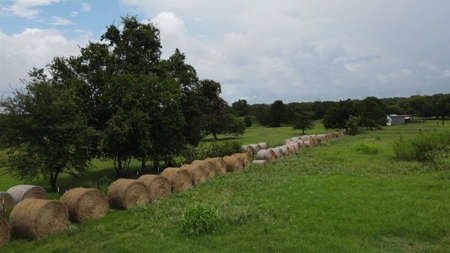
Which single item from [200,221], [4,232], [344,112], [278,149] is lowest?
[200,221]

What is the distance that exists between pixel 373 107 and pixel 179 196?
59714mm

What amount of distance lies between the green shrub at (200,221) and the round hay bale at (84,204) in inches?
132

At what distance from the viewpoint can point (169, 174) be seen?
1474 centimetres

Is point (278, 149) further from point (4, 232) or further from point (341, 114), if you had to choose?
point (341, 114)

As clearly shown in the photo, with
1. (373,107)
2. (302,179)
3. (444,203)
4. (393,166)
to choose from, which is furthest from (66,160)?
(373,107)

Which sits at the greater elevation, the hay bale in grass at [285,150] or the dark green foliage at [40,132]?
the dark green foliage at [40,132]

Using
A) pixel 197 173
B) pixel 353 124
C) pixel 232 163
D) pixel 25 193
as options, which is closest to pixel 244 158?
pixel 232 163

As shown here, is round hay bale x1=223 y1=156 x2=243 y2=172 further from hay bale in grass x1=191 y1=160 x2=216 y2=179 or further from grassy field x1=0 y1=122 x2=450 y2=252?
grassy field x1=0 y1=122 x2=450 y2=252

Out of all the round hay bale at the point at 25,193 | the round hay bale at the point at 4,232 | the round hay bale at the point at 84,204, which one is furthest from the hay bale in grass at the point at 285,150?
the round hay bale at the point at 4,232

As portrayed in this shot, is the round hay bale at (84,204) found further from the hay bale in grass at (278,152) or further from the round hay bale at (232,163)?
the hay bale in grass at (278,152)

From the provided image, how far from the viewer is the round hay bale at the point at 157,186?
12891 millimetres

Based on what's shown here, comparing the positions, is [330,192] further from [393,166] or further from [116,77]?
[116,77]

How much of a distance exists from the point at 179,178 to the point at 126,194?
10.9 feet

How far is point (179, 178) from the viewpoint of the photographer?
1467 centimetres
